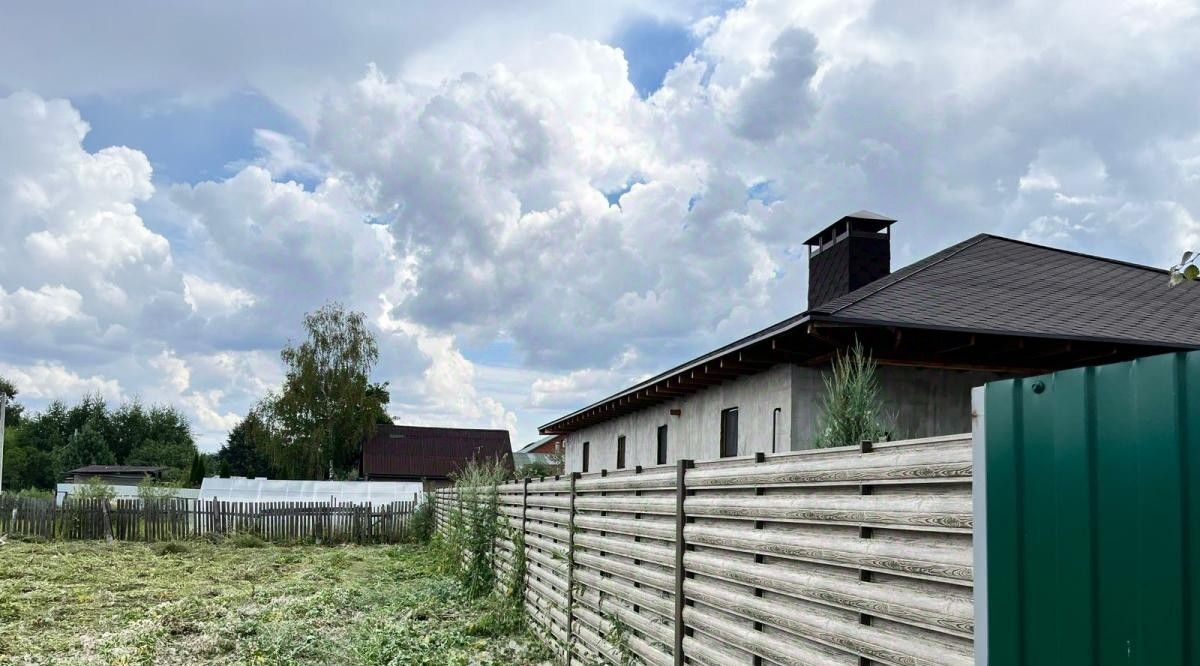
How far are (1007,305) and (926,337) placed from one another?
198cm

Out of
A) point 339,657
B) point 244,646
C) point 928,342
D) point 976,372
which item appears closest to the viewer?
point 339,657

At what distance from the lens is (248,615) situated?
10.9 m

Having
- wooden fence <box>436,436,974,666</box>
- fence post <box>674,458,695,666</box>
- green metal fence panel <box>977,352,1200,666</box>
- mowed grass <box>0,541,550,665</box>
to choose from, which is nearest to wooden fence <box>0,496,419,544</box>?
mowed grass <box>0,541,550,665</box>

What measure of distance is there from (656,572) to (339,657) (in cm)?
389

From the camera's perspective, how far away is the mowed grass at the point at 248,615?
8.56 m

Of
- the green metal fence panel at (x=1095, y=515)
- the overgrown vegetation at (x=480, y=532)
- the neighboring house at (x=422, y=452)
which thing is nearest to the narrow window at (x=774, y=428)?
the overgrown vegetation at (x=480, y=532)

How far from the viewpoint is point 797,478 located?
13.5 feet

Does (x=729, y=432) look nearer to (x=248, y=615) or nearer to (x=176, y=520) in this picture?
(x=248, y=615)

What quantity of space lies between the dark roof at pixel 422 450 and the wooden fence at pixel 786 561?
4131 centimetres

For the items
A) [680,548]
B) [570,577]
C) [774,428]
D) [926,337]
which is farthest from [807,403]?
[680,548]

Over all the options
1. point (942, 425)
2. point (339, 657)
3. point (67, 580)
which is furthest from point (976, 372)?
point (67, 580)

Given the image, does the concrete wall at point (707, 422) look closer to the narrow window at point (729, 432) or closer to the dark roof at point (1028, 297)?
the narrow window at point (729, 432)

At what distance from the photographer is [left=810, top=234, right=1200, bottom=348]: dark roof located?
1116 cm

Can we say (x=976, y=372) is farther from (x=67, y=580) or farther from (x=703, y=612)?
(x=67, y=580)
